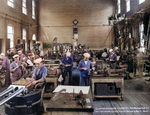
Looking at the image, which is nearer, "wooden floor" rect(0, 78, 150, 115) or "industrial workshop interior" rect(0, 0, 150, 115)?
"industrial workshop interior" rect(0, 0, 150, 115)

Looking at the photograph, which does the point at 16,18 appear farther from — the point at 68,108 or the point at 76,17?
the point at 68,108

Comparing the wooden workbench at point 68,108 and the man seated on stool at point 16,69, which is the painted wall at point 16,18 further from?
the wooden workbench at point 68,108

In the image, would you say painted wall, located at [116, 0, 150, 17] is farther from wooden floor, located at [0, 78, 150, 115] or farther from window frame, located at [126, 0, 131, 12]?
wooden floor, located at [0, 78, 150, 115]

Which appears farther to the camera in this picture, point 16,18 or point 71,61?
point 16,18

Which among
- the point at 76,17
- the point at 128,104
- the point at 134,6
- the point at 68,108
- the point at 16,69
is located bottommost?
the point at 128,104

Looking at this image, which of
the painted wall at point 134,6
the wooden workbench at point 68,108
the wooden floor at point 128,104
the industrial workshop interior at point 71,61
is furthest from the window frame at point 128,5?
the wooden workbench at point 68,108

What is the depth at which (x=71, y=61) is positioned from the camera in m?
5.52

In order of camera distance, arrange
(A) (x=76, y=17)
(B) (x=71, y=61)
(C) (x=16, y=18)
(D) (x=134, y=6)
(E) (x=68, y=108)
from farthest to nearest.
A: (A) (x=76, y=17) → (D) (x=134, y=6) → (C) (x=16, y=18) → (B) (x=71, y=61) → (E) (x=68, y=108)

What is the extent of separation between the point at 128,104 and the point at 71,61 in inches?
102

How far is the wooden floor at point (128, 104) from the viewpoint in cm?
317

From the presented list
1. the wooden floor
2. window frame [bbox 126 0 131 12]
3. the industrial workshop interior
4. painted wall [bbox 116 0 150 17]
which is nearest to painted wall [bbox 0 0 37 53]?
the industrial workshop interior

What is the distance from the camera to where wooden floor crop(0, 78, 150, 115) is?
10.4 ft

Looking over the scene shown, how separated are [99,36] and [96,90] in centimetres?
637

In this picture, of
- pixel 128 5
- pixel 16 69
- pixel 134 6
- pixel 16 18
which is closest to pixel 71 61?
pixel 16 69
